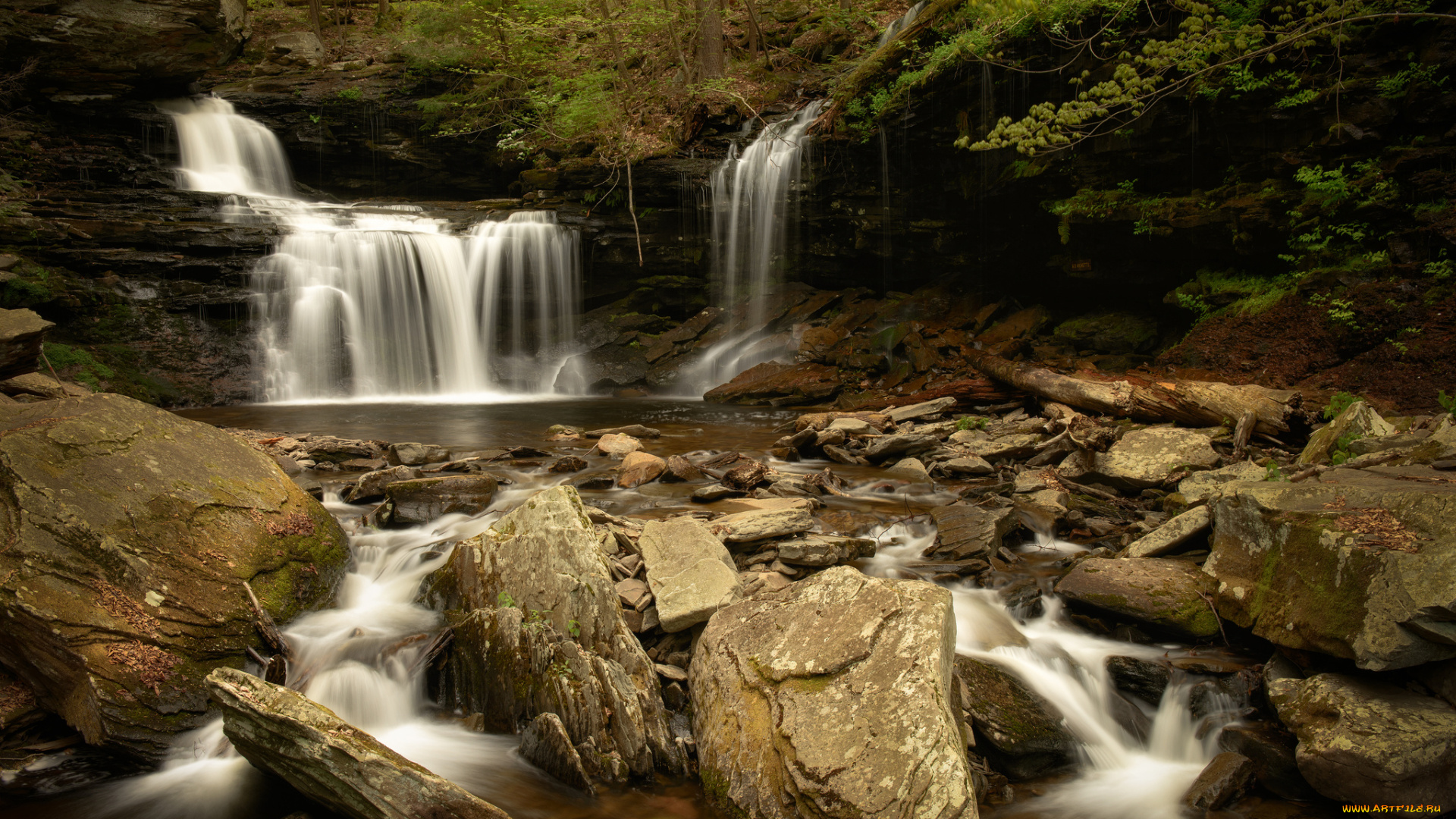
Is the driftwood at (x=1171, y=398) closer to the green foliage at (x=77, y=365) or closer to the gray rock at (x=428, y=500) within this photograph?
the gray rock at (x=428, y=500)

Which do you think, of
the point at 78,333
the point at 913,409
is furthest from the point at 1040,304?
the point at 78,333

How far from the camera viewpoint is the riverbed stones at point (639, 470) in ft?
24.2

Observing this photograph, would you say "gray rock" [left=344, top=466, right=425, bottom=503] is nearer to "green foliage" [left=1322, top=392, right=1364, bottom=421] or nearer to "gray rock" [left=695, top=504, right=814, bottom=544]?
"gray rock" [left=695, top=504, right=814, bottom=544]

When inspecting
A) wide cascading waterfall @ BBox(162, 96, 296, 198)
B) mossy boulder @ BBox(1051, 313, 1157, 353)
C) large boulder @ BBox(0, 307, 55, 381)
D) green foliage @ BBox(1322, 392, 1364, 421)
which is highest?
wide cascading waterfall @ BBox(162, 96, 296, 198)

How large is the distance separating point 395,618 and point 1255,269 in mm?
11234

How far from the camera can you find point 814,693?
3135 mm

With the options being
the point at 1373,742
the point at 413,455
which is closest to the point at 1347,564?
the point at 1373,742

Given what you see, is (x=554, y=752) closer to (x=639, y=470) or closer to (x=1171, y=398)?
(x=639, y=470)

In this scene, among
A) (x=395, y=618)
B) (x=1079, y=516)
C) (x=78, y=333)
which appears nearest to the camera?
(x=395, y=618)

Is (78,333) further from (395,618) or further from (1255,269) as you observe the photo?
(1255,269)

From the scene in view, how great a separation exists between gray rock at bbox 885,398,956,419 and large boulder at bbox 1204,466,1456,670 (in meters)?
5.65

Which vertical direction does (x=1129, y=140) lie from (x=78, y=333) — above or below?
above

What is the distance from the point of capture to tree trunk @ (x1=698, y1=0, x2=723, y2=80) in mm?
17797

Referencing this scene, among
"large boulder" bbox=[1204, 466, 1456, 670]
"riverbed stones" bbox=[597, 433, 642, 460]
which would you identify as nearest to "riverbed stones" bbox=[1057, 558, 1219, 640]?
"large boulder" bbox=[1204, 466, 1456, 670]
